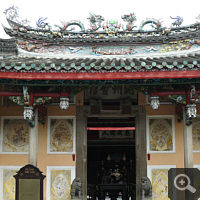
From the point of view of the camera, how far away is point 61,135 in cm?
907

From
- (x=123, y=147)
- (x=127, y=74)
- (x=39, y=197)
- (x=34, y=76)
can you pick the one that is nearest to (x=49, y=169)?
(x=39, y=197)

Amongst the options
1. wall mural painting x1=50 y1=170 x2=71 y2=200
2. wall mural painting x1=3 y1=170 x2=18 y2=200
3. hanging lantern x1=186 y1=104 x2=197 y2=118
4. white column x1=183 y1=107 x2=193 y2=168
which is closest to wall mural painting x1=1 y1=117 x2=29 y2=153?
wall mural painting x1=3 y1=170 x2=18 y2=200

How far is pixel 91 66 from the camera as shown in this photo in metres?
6.76

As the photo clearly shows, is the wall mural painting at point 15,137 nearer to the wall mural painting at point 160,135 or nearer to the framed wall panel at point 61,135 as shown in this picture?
the framed wall panel at point 61,135

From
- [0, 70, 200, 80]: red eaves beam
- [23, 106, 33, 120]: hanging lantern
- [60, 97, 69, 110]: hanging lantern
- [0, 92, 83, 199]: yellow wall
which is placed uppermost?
[0, 70, 200, 80]: red eaves beam

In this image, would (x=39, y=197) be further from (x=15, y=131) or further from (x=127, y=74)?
(x=127, y=74)

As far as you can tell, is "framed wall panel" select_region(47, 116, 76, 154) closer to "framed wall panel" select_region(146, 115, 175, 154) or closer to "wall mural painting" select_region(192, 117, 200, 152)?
"framed wall panel" select_region(146, 115, 175, 154)

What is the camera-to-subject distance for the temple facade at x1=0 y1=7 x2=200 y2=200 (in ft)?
22.6

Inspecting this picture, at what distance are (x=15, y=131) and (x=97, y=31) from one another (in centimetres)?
404

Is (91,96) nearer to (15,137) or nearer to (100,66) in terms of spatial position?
(15,137)

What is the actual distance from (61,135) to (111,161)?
4.84 m

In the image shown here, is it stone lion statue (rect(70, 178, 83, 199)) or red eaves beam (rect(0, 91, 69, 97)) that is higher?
red eaves beam (rect(0, 91, 69, 97))

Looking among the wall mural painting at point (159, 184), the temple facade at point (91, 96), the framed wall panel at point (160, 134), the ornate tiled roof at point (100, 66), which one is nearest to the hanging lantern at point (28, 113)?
the temple facade at point (91, 96)

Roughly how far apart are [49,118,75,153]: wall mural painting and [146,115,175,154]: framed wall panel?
2.24 metres
